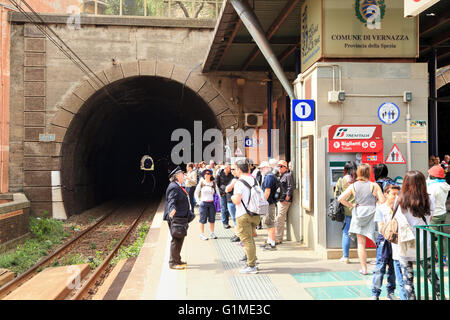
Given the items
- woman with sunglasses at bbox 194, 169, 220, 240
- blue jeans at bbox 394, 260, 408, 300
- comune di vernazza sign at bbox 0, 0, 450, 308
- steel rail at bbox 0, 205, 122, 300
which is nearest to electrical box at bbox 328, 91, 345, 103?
comune di vernazza sign at bbox 0, 0, 450, 308

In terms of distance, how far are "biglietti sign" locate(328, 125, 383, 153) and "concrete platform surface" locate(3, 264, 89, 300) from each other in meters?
5.62

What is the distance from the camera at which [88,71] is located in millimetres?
17828

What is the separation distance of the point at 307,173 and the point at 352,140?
3.79 ft

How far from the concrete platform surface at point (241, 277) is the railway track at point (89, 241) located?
115 cm

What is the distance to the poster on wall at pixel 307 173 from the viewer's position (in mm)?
8586

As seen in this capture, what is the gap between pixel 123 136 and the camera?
113ft

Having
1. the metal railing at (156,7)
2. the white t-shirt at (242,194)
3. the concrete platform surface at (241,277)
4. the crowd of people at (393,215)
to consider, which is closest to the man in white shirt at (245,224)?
the white t-shirt at (242,194)

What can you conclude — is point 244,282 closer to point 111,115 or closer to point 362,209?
point 362,209

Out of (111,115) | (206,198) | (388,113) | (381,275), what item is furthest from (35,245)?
(111,115)

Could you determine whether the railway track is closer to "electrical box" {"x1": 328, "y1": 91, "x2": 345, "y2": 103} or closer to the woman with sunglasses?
the woman with sunglasses

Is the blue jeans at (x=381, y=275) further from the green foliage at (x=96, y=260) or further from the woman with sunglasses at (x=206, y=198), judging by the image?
the green foliage at (x=96, y=260)

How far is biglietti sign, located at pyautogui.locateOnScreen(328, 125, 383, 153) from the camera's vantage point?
26.6 feet
